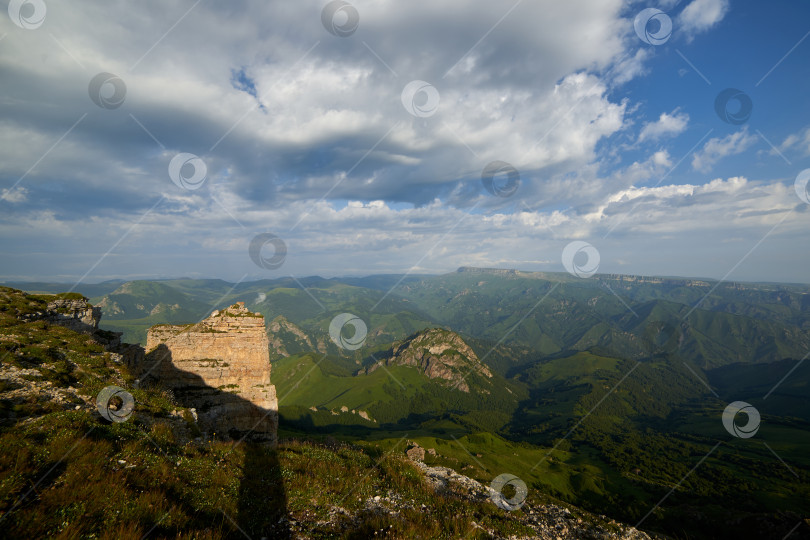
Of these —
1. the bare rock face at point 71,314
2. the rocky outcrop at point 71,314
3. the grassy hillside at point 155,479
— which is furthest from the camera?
the bare rock face at point 71,314

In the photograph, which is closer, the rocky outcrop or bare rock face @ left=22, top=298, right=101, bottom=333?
the rocky outcrop

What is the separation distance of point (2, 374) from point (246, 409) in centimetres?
1347

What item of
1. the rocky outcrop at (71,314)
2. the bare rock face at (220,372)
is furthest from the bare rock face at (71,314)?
the bare rock face at (220,372)

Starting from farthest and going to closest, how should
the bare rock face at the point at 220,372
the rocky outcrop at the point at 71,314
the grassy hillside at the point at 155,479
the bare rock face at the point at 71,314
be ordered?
1. the bare rock face at the point at 220,372
2. the bare rock face at the point at 71,314
3. the rocky outcrop at the point at 71,314
4. the grassy hillside at the point at 155,479

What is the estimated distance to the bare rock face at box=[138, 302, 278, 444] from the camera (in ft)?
79.6

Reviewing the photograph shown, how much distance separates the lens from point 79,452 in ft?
30.9

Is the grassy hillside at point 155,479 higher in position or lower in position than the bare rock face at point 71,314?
higher

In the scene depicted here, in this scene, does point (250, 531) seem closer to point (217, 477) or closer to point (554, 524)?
point (217, 477)

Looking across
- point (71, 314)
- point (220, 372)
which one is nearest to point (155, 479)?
point (220, 372)

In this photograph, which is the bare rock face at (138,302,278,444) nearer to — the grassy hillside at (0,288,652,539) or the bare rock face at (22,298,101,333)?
the grassy hillside at (0,288,652,539)

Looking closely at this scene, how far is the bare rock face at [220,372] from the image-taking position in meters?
24.2

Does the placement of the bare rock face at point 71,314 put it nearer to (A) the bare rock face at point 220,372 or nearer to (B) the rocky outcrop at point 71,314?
(B) the rocky outcrop at point 71,314

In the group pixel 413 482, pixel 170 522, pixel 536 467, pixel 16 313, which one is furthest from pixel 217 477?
pixel 536 467

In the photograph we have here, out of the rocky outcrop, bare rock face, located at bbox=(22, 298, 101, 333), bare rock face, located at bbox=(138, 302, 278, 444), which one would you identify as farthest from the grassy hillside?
bare rock face, located at bbox=(138, 302, 278, 444)
